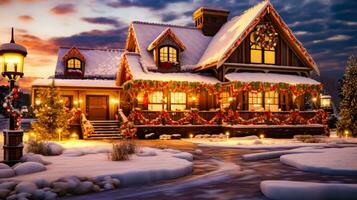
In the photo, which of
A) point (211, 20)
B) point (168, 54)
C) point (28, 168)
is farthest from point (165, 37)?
point (28, 168)

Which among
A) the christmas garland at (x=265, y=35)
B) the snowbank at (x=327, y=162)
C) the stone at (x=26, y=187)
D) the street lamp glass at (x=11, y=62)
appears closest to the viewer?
the stone at (x=26, y=187)

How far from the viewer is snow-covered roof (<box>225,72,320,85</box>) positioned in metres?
25.1

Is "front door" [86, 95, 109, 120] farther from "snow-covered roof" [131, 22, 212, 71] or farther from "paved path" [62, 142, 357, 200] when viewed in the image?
"paved path" [62, 142, 357, 200]

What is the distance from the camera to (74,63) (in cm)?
3284

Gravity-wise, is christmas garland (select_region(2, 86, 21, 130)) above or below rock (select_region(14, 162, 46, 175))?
above

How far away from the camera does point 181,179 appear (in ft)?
31.1

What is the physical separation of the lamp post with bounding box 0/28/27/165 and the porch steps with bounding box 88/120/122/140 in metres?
12.8

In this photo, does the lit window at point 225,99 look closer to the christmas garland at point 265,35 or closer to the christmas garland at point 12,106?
the christmas garland at point 265,35

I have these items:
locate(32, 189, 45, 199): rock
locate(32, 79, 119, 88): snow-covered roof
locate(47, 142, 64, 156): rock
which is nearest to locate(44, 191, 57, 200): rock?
locate(32, 189, 45, 199): rock

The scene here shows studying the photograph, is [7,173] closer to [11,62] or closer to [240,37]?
[11,62]

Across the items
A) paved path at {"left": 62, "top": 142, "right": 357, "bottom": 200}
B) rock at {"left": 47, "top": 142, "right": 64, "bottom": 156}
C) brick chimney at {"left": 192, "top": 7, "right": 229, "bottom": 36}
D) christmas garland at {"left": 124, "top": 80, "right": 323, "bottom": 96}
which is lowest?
paved path at {"left": 62, "top": 142, "right": 357, "bottom": 200}

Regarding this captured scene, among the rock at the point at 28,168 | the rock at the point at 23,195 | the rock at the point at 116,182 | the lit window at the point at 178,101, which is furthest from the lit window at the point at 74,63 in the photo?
the rock at the point at 23,195

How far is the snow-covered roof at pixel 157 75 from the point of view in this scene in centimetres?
2423

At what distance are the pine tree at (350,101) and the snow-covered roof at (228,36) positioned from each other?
22.8 ft
